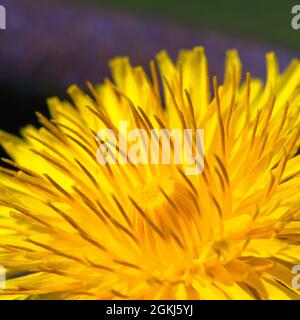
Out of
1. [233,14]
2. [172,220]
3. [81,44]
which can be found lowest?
[172,220]

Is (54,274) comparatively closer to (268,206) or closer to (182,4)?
(268,206)

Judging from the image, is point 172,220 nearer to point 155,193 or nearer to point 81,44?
point 155,193

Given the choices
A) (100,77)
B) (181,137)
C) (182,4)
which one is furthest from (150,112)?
(182,4)

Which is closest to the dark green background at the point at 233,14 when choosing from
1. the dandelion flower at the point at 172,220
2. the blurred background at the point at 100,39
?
the blurred background at the point at 100,39

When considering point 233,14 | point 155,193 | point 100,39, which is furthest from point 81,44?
point 155,193

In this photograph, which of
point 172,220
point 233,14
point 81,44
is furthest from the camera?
point 233,14

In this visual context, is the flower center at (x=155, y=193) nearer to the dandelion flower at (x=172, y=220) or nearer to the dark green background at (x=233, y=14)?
the dandelion flower at (x=172, y=220)
